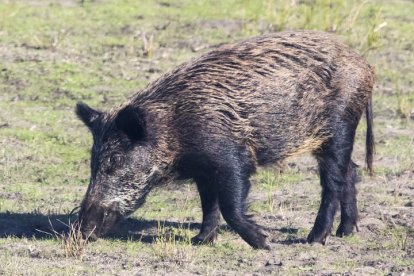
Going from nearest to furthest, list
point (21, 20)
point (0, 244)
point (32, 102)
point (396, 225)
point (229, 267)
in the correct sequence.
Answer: point (229, 267) → point (0, 244) → point (396, 225) → point (32, 102) → point (21, 20)

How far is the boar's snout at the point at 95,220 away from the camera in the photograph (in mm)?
8195

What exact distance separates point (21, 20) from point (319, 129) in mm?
7314

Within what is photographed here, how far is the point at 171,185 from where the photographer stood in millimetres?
8766

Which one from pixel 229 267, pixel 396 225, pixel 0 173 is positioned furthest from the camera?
pixel 0 173

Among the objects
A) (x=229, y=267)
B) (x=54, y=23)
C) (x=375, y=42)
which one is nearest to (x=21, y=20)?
(x=54, y=23)

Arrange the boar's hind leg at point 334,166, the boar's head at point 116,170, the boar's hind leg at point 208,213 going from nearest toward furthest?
the boar's head at point 116,170 < the boar's hind leg at point 208,213 < the boar's hind leg at point 334,166

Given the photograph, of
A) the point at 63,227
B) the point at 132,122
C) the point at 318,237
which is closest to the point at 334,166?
the point at 318,237

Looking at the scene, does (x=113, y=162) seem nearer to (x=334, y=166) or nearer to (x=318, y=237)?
(x=318, y=237)

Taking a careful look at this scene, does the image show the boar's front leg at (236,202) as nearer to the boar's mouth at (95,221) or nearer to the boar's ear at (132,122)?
the boar's ear at (132,122)

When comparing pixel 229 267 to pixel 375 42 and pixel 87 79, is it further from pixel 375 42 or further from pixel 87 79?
pixel 375 42

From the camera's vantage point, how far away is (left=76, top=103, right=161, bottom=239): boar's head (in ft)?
27.1

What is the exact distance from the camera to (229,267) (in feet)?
25.3

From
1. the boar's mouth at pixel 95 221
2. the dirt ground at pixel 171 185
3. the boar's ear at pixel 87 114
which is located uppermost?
the boar's ear at pixel 87 114

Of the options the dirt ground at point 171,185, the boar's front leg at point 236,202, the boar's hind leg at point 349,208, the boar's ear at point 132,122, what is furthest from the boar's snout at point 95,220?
the boar's hind leg at point 349,208
